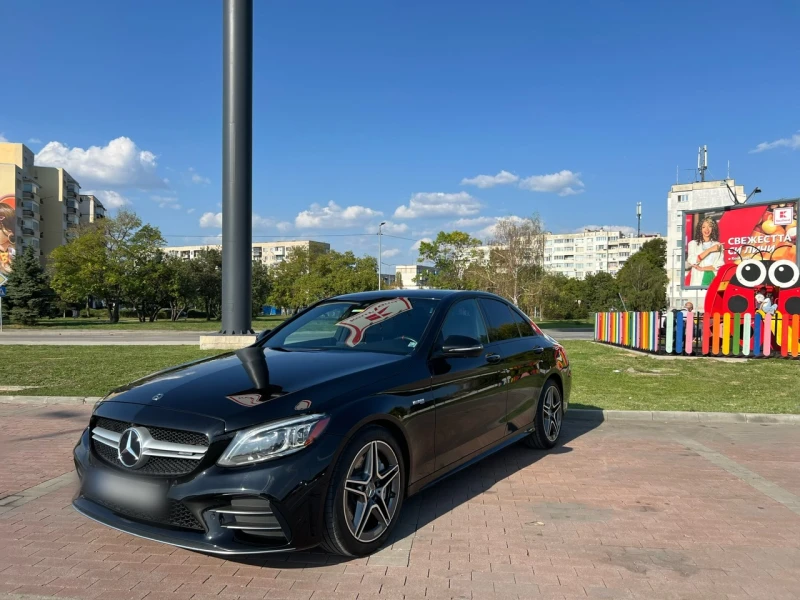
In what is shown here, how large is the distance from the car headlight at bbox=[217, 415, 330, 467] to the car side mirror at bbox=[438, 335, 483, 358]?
4.39 ft

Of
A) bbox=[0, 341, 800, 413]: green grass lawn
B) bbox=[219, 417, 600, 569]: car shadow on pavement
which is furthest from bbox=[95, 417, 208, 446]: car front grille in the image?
bbox=[0, 341, 800, 413]: green grass lawn

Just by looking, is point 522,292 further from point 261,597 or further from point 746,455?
point 261,597

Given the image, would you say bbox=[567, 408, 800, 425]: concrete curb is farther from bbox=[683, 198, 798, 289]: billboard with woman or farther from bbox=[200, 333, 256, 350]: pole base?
bbox=[683, 198, 798, 289]: billboard with woman

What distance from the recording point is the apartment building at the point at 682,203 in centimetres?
8181

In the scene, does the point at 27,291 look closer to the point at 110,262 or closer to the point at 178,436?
the point at 110,262

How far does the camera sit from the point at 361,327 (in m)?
4.72

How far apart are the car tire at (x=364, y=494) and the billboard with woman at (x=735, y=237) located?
65.5ft

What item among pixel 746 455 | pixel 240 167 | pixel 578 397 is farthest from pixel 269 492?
pixel 240 167

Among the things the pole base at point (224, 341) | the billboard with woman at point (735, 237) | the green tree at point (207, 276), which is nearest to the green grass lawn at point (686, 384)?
the billboard with woman at point (735, 237)

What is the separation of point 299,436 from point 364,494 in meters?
0.62

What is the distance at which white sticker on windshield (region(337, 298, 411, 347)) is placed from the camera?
4637 millimetres

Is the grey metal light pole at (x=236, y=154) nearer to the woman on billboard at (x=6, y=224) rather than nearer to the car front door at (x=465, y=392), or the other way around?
the car front door at (x=465, y=392)

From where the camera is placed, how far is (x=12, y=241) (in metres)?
83.8

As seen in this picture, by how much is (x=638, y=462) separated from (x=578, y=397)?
11.0ft
